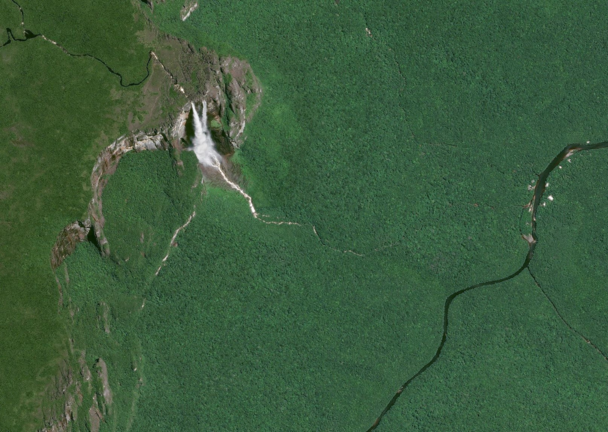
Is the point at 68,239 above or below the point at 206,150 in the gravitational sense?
below

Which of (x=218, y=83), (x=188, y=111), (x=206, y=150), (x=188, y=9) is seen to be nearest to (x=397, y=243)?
(x=206, y=150)

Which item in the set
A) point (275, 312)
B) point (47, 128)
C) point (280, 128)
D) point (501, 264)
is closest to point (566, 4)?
point (501, 264)

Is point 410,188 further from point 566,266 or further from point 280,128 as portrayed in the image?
point 566,266

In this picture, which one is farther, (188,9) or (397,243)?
(188,9)

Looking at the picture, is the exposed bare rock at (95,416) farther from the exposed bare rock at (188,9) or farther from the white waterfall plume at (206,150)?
the exposed bare rock at (188,9)

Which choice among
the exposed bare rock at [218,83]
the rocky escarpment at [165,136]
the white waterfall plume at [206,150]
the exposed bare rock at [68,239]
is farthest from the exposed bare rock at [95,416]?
the exposed bare rock at [218,83]

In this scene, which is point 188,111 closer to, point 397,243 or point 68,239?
point 68,239

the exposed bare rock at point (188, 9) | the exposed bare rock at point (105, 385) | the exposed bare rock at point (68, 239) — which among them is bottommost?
the exposed bare rock at point (105, 385)

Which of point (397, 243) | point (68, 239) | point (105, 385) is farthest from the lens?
point (68, 239)
